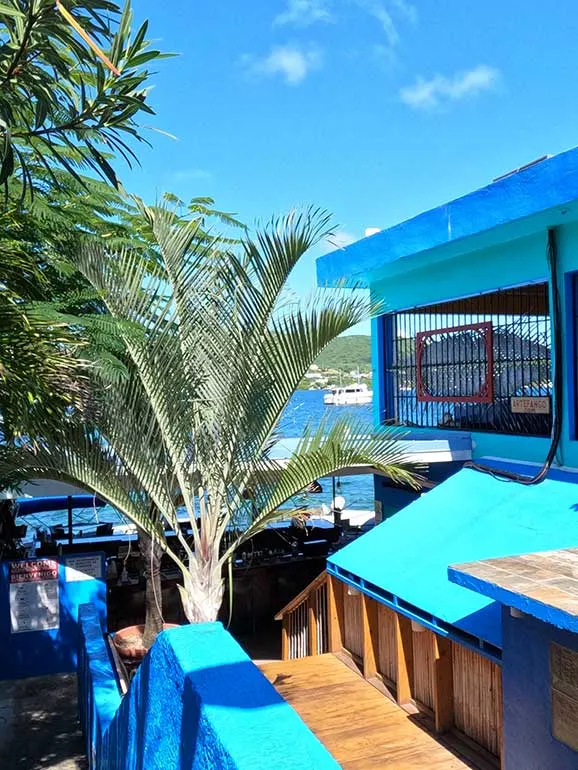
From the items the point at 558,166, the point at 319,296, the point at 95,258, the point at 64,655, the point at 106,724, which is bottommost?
the point at 64,655

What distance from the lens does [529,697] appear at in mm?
5207

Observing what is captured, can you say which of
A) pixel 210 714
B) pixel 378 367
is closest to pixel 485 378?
pixel 378 367

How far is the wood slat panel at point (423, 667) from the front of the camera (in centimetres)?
720

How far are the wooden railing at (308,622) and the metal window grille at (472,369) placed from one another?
3.22m

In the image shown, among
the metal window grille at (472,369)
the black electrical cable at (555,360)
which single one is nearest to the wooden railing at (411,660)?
the black electrical cable at (555,360)

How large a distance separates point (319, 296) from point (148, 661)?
3.08 m

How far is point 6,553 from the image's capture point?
9906 mm

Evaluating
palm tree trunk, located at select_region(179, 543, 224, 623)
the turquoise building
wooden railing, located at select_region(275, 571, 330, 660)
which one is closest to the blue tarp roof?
the turquoise building

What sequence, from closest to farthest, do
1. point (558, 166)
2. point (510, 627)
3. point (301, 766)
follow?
1. point (301, 766)
2. point (510, 627)
3. point (558, 166)

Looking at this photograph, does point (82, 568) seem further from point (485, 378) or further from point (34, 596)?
point (485, 378)

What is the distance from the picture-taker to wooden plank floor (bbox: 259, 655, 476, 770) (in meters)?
6.29

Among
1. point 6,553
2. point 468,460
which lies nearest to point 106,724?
point 6,553

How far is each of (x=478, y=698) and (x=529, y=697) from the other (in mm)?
1361

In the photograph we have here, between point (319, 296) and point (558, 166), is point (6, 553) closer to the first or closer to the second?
point (319, 296)
